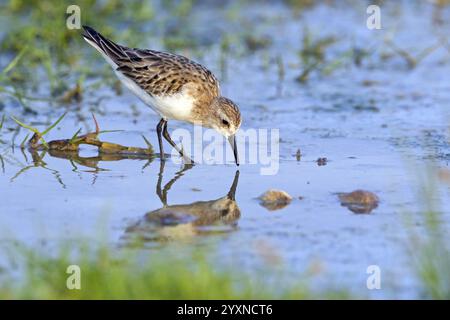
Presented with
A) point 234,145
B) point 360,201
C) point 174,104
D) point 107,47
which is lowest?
point 360,201

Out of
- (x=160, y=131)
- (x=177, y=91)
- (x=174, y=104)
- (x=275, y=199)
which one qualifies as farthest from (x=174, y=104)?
(x=275, y=199)

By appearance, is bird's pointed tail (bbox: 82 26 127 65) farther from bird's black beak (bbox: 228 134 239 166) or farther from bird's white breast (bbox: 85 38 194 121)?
bird's black beak (bbox: 228 134 239 166)

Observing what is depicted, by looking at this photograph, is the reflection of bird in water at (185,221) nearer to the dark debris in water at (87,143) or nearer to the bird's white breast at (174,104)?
the dark debris in water at (87,143)

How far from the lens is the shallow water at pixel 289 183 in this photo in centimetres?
617

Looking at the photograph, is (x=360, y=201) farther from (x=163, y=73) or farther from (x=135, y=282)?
(x=163, y=73)

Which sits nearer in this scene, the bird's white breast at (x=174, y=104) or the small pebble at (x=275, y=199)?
the small pebble at (x=275, y=199)

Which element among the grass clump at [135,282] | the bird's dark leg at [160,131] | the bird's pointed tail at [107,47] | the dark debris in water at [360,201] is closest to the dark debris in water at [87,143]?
the bird's dark leg at [160,131]

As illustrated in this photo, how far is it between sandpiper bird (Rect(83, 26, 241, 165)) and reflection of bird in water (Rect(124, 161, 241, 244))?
143 cm

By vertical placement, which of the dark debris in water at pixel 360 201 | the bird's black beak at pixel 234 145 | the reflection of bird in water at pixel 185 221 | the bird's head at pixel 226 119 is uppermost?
the bird's head at pixel 226 119

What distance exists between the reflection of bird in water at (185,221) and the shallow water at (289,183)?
0.04 feet

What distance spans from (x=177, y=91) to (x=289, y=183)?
1.66 meters

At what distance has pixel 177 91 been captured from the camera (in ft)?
28.9
